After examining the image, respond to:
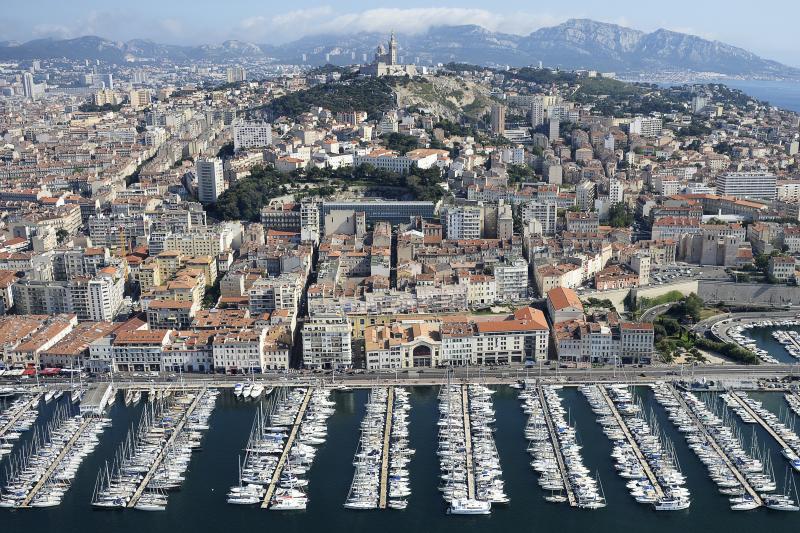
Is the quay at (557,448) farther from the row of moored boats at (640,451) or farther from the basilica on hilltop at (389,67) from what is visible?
the basilica on hilltop at (389,67)

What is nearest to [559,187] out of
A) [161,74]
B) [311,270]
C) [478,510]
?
[311,270]

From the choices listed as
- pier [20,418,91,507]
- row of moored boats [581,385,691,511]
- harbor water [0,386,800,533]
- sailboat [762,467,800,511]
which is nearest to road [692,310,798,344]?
row of moored boats [581,385,691,511]

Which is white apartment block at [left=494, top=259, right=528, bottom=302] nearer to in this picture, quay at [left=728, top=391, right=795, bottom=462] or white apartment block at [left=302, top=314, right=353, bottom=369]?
white apartment block at [left=302, top=314, right=353, bottom=369]

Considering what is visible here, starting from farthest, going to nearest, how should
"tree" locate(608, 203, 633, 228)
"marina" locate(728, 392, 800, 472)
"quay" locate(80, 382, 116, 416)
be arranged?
"tree" locate(608, 203, 633, 228), "quay" locate(80, 382, 116, 416), "marina" locate(728, 392, 800, 472)

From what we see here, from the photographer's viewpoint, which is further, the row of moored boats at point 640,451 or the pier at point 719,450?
the pier at point 719,450

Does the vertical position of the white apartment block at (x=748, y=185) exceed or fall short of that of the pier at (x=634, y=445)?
it exceeds it

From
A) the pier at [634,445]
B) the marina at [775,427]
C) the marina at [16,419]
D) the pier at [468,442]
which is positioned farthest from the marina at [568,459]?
the marina at [16,419]

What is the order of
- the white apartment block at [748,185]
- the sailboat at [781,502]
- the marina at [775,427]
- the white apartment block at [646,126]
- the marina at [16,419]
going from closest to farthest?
the sailboat at [781,502], the marina at [775,427], the marina at [16,419], the white apartment block at [748,185], the white apartment block at [646,126]
